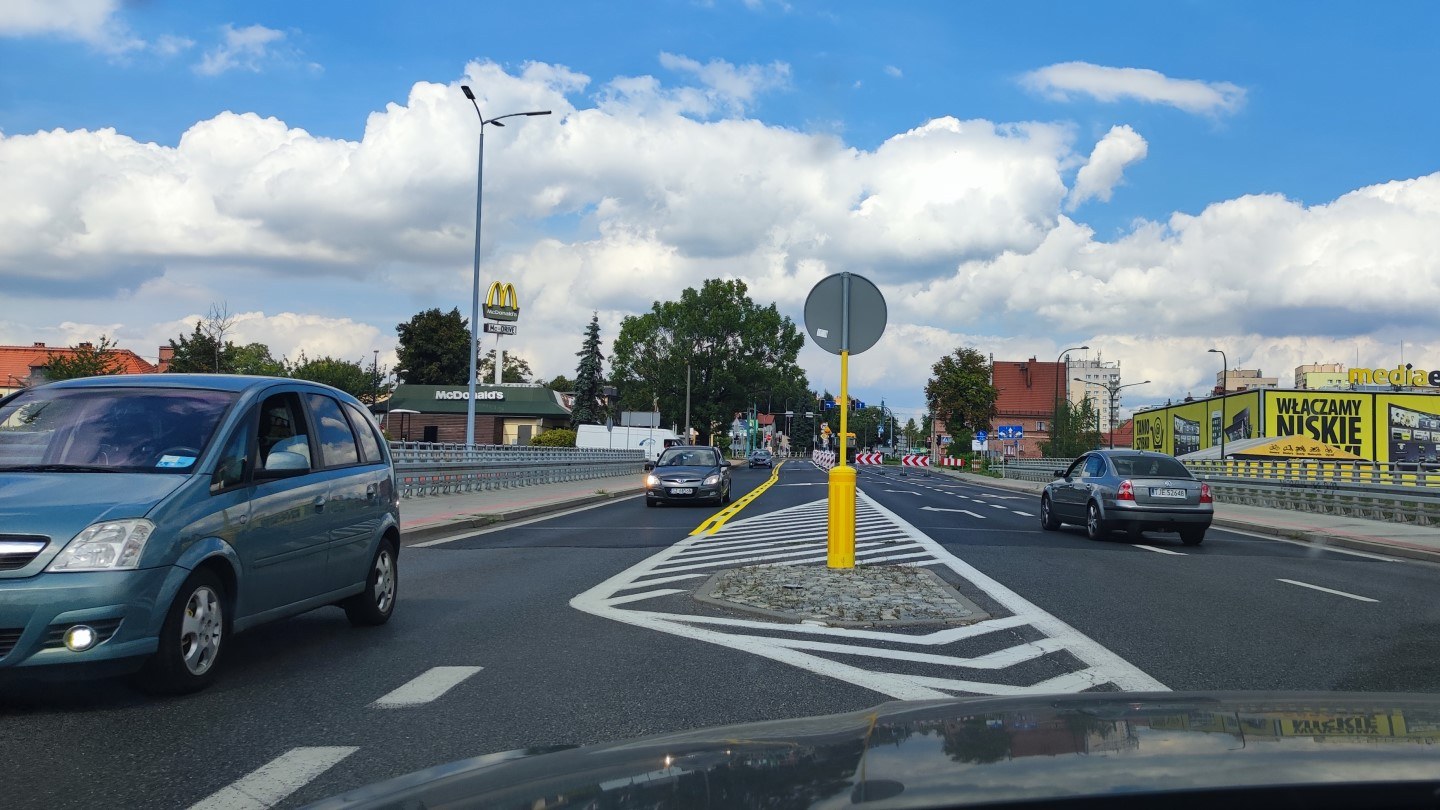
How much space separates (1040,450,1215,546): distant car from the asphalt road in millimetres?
4403

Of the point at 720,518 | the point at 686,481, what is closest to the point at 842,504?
the point at 720,518

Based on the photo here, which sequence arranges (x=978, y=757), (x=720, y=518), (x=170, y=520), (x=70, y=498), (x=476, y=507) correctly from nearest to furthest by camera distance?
(x=978, y=757) < (x=70, y=498) < (x=170, y=520) < (x=720, y=518) < (x=476, y=507)

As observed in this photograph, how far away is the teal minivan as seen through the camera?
5000 millimetres

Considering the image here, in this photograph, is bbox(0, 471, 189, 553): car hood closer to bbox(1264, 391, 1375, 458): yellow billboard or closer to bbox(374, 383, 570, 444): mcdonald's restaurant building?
bbox(1264, 391, 1375, 458): yellow billboard

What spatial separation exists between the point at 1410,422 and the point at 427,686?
67.5m

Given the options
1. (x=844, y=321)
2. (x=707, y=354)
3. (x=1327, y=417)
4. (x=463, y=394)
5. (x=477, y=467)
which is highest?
(x=707, y=354)

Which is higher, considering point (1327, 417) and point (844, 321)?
point (1327, 417)

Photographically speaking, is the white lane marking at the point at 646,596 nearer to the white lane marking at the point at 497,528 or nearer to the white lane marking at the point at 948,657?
the white lane marking at the point at 948,657

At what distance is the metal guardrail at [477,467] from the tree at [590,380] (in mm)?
59042

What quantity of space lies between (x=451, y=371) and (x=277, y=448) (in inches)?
3770

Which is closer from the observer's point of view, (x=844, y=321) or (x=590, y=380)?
(x=844, y=321)

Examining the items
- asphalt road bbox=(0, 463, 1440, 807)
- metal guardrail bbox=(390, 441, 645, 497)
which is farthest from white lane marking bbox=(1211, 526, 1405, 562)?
metal guardrail bbox=(390, 441, 645, 497)

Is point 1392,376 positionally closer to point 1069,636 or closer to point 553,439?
point 553,439

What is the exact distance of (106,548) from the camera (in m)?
5.12
